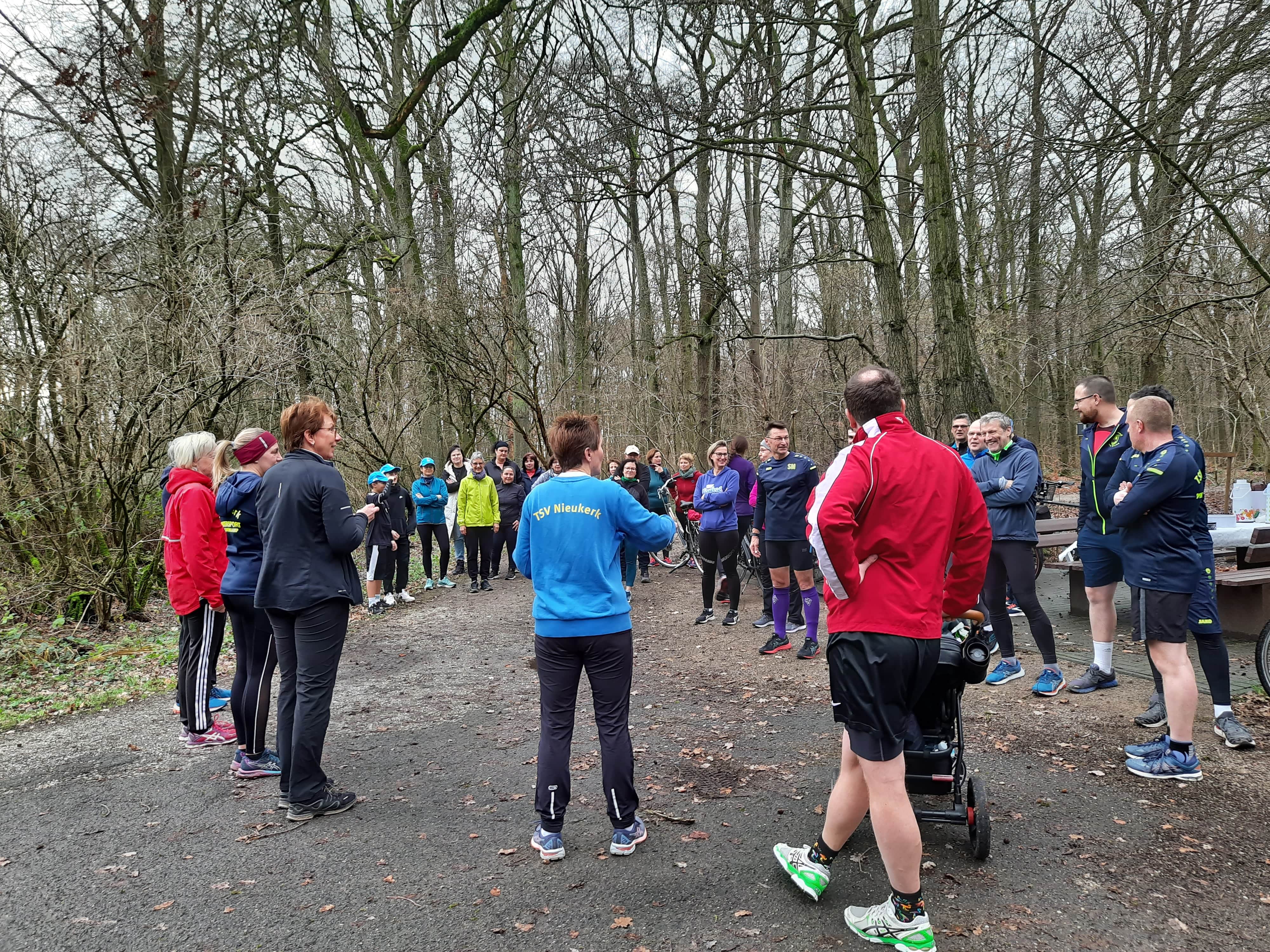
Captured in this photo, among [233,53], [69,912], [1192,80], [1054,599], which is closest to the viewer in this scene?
[69,912]

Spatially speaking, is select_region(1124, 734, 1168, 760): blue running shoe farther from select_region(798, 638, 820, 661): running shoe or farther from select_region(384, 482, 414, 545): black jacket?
select_region(384, 482, 414, 545): black jacket

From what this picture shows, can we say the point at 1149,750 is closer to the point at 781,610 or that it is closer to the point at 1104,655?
the point at 1104,655

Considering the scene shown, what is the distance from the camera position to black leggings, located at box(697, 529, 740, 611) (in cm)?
808

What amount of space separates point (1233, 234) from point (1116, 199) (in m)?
7.41

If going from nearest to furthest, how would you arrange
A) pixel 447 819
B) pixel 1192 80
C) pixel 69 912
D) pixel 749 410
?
pixel 69 912
pixel 447 819
pixel 1192 80
pixel 749 410

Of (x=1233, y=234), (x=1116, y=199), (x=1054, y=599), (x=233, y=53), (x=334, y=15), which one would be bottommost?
(x=1054, y=599)

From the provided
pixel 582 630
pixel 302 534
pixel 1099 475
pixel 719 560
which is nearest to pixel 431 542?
pixel 719 560

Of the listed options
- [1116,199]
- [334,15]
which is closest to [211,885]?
[334,15]

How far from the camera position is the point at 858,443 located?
9.40ft

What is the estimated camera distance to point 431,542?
11.5 meters

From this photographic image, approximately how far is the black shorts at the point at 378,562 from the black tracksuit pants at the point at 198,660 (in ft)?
15.0


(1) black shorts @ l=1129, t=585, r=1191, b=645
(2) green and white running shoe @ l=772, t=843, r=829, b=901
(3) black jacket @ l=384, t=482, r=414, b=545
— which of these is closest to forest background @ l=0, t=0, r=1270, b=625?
(3) black jacket @ l=384, t=482, r=414, b=545

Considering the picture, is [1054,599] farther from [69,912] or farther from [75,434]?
[75,434]

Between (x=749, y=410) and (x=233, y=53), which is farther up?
(x=233, y=53)
